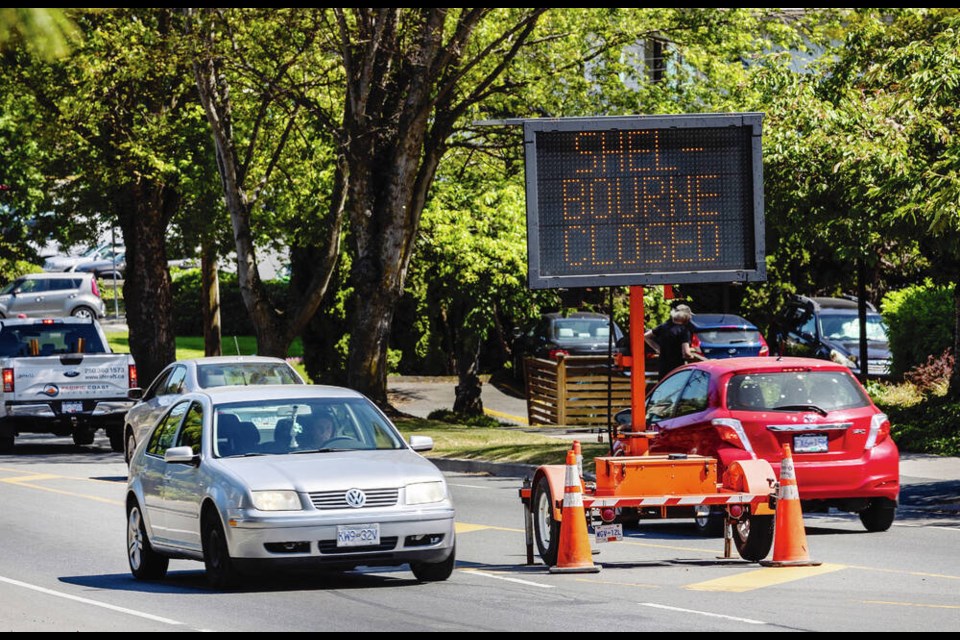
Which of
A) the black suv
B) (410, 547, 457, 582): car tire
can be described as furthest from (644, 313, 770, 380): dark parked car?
(410, 547, 457, 582): car tire

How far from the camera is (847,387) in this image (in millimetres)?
14609

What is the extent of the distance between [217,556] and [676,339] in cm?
840

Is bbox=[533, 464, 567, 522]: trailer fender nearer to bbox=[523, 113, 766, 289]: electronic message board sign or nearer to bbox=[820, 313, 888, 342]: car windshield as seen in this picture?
bbox=[523, 113, 766, 289]: electronic message board sign

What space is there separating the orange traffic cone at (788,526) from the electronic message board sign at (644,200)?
1673 millimetres

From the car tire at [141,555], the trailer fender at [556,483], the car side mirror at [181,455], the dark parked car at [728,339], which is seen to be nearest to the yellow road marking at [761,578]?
the trailer fender at [556,483]

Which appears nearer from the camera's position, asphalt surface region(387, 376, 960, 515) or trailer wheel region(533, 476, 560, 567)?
trailer wheel region(533, 476, 560, 567)

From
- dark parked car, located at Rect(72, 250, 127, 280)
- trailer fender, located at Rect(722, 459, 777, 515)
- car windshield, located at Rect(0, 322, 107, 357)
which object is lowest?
trailer fender, located at Rect(722, 459, 777, 515)

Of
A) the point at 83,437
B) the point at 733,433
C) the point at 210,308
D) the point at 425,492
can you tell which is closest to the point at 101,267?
the point at 210,308

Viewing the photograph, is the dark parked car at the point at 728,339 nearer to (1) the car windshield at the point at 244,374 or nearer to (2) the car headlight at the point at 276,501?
(1) the car windshield at the point at 244,374

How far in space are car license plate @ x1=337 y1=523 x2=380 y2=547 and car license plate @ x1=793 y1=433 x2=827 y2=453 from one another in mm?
4672

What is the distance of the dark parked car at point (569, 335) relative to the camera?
34750 millimetres

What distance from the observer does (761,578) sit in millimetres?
11805

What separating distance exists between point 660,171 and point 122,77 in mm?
18103

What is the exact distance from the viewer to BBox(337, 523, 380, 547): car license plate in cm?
1104
